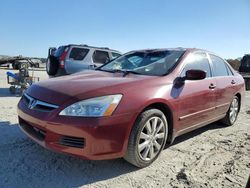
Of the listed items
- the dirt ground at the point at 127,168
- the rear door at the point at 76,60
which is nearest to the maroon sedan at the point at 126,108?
the dirt ground at the point at 127,168

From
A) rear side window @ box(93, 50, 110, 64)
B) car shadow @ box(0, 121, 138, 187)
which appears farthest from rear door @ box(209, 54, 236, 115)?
rear side window @ box(93, 50, 110, 64)

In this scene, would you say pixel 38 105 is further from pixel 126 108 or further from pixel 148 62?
pixel 148 62

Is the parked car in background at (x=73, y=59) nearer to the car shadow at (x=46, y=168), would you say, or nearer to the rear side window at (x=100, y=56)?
the rear side window at (x=100, y=56)

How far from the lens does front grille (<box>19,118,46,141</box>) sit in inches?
120

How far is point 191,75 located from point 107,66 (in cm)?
166

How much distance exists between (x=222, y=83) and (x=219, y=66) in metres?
0.42

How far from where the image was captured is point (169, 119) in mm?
3645

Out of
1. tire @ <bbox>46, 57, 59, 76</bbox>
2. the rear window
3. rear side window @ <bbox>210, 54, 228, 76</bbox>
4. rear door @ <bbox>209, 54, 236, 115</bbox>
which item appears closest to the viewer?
rear door @ <bbox>209, 54, 236, 115</bbox>

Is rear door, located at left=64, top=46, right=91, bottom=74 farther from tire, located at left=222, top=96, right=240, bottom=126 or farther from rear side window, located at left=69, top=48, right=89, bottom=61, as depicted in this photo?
tire, located at left=222, top=96, right=240, bottom=126

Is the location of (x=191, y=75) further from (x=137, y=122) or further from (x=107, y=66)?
(x=107, y=66)

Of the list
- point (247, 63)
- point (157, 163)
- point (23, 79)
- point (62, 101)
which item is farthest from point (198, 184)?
point (247, 63)

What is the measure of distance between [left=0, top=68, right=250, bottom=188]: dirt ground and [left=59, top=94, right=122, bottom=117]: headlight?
76cm

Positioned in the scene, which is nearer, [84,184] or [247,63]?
[84,184]

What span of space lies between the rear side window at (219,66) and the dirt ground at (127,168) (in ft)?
4.59
